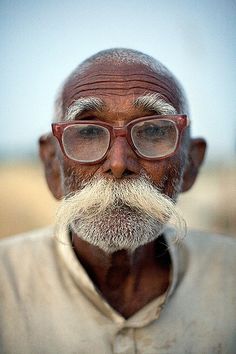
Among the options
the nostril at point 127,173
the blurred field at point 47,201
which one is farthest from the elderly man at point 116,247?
the blurred field at point 47,201

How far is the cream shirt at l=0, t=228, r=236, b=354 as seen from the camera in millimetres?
2055

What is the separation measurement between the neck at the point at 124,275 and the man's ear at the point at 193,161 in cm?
42

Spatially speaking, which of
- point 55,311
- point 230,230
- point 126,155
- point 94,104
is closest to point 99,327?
point 55,311

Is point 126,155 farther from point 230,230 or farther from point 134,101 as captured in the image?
point 230,230

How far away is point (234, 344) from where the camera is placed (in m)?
2.22

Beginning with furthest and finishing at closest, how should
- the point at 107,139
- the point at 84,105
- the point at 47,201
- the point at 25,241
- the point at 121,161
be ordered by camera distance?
the point at 47,201 → the point at 25,241 → the point at 84,105 → the point at 107,139 → the point at 121,161

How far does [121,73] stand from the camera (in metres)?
2.21

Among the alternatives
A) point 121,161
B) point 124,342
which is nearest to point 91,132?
point 121,161

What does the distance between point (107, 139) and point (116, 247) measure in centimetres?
50

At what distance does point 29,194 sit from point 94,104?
3.99 meters

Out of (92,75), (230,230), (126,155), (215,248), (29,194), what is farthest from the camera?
(29,194)

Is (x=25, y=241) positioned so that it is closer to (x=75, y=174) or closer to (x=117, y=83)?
(x=75, y=174)

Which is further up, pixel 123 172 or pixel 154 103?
pixel 154 103

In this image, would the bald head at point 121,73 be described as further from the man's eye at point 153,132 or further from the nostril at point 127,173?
the nostril at point 127,173
